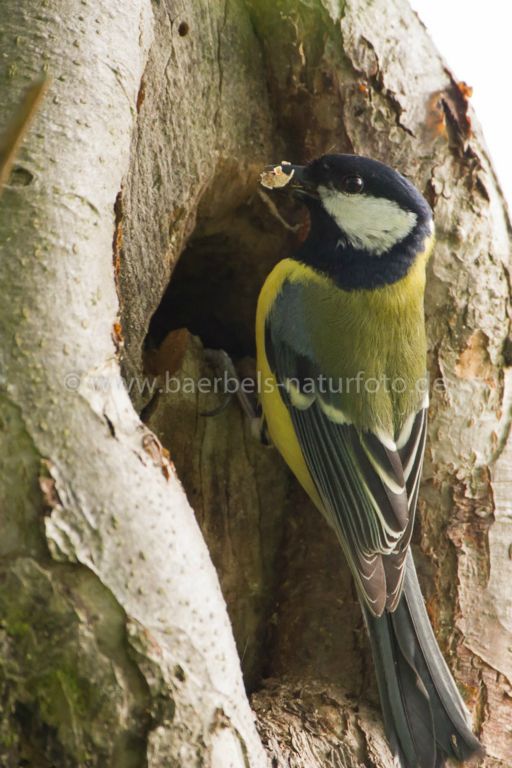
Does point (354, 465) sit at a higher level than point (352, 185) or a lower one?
lower

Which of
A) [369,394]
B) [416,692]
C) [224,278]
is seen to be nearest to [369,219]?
[369,394]

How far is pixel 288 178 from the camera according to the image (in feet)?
7.77

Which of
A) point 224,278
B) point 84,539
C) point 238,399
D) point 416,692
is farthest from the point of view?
point 224,278

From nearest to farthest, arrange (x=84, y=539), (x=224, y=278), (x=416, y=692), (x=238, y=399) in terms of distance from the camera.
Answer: (x=84, y=539) → (x=416, y=692) → (x=238, y=399) → (x=224, y=278)

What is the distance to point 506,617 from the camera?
7.22 feet

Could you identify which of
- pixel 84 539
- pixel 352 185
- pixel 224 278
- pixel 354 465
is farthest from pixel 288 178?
pixel 84 539

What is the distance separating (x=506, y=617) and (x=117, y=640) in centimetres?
120

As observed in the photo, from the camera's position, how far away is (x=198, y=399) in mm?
2410

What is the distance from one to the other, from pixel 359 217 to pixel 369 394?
50 cm

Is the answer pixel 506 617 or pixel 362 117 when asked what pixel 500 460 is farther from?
pixel 362 117

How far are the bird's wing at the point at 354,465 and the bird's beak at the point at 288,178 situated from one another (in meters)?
0.32

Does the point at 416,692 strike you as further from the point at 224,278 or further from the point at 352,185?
the point at 224,278

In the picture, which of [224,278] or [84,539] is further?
[224,278]

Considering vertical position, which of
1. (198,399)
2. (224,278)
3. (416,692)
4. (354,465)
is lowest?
(416,692)
